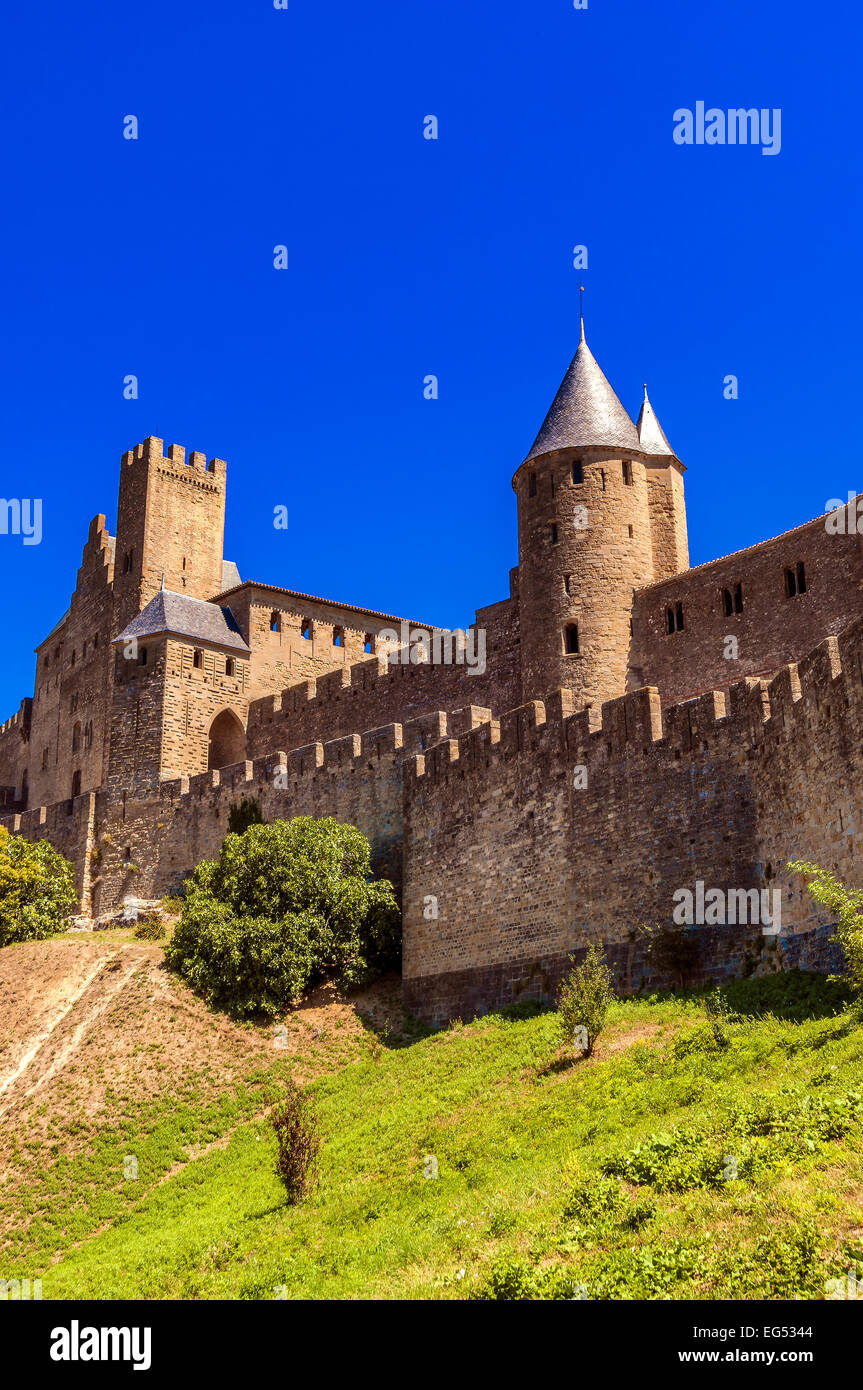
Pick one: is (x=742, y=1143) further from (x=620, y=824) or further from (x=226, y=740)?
(x=226, y=740)

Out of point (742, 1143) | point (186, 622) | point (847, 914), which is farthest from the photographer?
point (186, 622)

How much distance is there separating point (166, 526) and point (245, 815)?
751 inches

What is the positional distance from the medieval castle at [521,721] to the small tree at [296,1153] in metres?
7.05

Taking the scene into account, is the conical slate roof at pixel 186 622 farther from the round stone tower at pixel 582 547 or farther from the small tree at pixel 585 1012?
the small tree at pixel 585 1012

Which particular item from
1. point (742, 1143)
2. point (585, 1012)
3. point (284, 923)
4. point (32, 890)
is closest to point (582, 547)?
point (284, 923)

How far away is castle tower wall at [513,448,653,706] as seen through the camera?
36219 millimetres

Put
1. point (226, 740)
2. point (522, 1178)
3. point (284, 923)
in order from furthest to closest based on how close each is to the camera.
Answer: point (226, 740)
point (284, 923)
point (522, 1178)

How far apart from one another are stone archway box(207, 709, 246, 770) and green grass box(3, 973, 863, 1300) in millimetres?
22056

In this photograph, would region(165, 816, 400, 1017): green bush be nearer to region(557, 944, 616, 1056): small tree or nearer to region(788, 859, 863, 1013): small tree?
region(557, 944, 616, 1056): small tree

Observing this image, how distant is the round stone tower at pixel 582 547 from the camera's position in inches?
1428

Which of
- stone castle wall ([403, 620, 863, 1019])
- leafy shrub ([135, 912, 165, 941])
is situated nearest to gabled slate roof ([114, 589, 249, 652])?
leafy shrub ([135, 912, 165, 941])

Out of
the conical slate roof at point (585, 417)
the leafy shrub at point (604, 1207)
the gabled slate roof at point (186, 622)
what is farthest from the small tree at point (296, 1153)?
the gabled slate roof at point (186, 622)

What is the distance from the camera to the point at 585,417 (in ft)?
129
